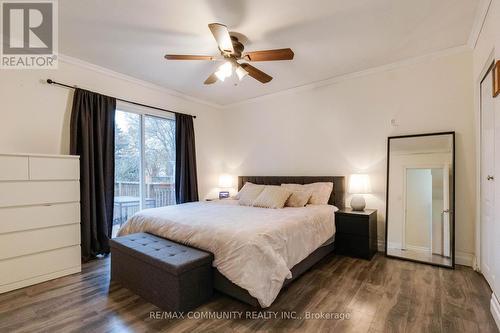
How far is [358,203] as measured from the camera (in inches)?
132

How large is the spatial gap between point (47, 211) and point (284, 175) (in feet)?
11.3

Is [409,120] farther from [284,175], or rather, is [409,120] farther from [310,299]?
[310,299]

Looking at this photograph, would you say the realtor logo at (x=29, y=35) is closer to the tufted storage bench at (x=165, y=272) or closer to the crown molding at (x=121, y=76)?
the crown molding at (x=121, y=76)

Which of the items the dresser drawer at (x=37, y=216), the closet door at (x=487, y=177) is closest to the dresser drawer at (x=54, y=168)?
the dresser drawer at (x=37, y=216)

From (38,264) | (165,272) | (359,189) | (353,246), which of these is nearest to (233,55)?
(165,272)

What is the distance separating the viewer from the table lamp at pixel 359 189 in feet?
11.0

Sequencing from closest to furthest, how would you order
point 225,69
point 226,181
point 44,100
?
point 225,69 < point 44,100 < point 226,181

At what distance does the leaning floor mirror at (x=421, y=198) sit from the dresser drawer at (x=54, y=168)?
13.3ft

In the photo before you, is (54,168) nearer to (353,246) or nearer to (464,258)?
(353,246)

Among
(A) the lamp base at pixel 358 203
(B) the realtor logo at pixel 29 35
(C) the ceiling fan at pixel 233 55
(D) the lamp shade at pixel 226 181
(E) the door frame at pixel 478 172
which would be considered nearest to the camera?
(C) the ceiling fan at pixel 233 55

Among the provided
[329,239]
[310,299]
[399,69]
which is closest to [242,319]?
[310,299]

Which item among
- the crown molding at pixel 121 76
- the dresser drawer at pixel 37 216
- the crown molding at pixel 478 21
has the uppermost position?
the crown molding at pixel 478 21

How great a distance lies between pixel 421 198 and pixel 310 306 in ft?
7.00

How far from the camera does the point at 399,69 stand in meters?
3.35
